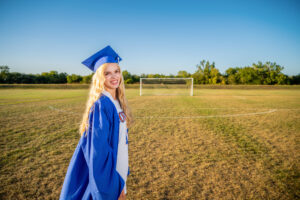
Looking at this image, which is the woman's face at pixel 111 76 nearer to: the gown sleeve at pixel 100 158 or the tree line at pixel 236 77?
the gown sleeve at pixel 100 158

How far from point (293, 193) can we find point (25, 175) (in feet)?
15.6

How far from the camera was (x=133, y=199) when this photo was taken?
8.38ft

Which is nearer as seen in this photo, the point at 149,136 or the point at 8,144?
the point at 8,144

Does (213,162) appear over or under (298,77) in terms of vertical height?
under

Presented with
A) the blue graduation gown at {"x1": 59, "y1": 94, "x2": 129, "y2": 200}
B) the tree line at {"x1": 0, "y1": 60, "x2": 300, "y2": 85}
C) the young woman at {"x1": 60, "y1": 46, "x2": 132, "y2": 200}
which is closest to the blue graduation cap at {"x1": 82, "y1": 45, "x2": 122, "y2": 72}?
the young woman at {"x1": 60, "y1": 46, "x2": 132, "y2": 200}

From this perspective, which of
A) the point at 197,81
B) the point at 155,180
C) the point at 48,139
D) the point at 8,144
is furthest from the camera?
the point at 197,81

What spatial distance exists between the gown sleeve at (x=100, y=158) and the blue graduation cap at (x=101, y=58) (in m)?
0.52

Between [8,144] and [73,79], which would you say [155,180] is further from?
[73,79]

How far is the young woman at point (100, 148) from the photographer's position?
3.79ft

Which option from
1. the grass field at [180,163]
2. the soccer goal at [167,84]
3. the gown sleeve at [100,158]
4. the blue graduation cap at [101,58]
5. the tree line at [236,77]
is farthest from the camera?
the tree line at [236,77]

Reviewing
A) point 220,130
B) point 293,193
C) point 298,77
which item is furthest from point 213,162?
point 298,77

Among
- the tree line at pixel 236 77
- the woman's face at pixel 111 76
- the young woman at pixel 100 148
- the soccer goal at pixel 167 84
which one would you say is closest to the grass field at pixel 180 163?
the young woman at pixel 100 148

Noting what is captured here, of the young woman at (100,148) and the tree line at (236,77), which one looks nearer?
the young woman at (100,148)

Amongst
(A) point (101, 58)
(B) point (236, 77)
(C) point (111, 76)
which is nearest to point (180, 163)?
(C) point (111, 76)
